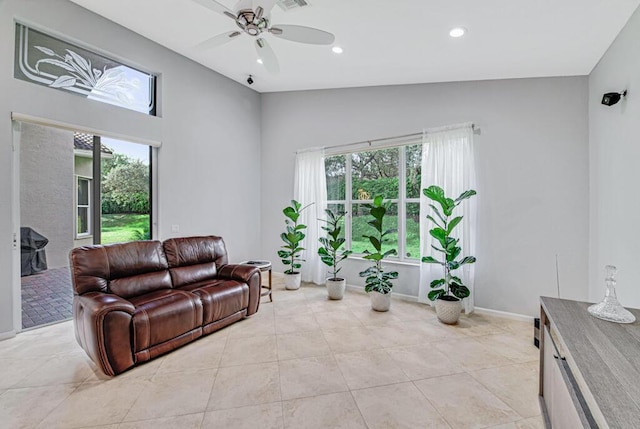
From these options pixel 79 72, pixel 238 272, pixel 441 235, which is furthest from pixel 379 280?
pixel 79 72

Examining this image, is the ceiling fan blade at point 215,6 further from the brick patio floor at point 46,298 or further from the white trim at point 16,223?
the brick patio floor at point 46,298

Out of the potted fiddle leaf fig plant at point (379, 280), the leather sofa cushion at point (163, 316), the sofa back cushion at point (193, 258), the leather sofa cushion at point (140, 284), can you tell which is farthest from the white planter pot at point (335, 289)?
the leather sofa cushion at point (140, 284)

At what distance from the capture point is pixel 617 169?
8.58 ft

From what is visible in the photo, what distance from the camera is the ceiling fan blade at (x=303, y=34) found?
7.93 feet

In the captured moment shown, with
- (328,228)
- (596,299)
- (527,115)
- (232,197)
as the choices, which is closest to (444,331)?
(596,299)

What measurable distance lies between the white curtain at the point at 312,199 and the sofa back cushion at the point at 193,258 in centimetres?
161

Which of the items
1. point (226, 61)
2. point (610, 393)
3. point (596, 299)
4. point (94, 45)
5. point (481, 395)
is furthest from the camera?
point (226, 61)

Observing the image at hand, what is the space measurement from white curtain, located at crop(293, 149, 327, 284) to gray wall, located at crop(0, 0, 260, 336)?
105cm

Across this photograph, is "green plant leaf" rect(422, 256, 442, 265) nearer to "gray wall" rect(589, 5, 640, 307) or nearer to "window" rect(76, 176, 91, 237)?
"gray wall" rect(589, 5, 640, 307)

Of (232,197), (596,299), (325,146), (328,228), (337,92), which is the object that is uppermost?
(337,92)

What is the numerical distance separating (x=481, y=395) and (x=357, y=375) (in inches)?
36.3

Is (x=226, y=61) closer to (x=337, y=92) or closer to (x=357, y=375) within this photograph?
(x=337, y=92)

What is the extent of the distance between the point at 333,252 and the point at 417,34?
10.2 ft

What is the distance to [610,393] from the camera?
1.00 m
